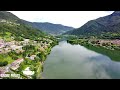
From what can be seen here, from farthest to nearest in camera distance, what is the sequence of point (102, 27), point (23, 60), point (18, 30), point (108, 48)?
point (102, 27), point (18, 30), point (108, 48), point (23, 60)

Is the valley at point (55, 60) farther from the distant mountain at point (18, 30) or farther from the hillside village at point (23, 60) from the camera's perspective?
the distant mountain at point (18, 30)

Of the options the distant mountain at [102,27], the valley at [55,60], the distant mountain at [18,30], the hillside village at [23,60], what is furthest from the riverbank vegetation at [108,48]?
the distant mountain at [102,27]

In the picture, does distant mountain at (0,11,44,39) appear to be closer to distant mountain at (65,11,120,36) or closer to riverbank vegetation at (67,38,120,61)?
riverbank vegetation at (67,38,120,61)

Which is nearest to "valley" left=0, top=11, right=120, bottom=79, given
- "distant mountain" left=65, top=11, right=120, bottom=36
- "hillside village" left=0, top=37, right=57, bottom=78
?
"hillside village" left=0, top=37, right=57, bottom=78

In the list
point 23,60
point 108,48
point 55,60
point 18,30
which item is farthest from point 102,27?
point 23,60

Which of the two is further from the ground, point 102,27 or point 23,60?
point 102,27

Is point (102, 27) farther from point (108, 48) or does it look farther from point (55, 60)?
point (55, 60)

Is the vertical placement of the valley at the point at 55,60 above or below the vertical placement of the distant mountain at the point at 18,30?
below

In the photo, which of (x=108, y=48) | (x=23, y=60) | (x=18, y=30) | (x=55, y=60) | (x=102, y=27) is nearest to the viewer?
(x=23, y=60)
